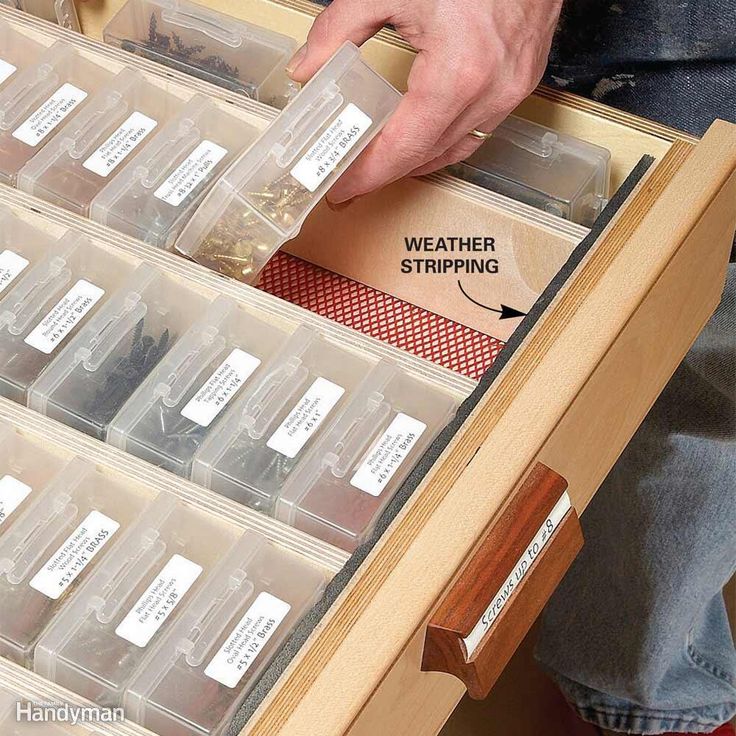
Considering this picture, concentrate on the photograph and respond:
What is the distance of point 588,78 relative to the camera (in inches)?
46.3

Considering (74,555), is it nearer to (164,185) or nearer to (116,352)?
(116,352)

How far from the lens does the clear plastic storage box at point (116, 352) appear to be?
0.85m

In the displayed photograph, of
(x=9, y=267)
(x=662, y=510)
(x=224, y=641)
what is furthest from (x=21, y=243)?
(x=662, y=510)

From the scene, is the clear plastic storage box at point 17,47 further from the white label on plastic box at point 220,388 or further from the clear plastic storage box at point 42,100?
the white label on plastic box at point 220,388

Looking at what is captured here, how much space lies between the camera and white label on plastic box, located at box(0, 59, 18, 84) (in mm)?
1000

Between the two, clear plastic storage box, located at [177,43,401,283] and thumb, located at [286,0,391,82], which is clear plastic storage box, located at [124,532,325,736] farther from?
thumb, located at [286,0,391,82]

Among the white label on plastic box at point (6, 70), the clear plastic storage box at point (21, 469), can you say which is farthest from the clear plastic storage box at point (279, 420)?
the white label on plastic box at point (6, 70)

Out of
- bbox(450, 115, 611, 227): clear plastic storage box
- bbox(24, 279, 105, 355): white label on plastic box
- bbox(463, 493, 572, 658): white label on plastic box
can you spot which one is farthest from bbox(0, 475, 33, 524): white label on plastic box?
bbox(450, 115, 611, 227): clear plastic storage box

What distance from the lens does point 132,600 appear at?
0.76m

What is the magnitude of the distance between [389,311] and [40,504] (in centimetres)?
41

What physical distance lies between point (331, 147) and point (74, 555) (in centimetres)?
35

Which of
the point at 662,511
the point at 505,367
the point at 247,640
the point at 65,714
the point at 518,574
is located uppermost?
the point at 662,511

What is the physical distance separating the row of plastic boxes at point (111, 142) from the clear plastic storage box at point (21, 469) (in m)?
0.20

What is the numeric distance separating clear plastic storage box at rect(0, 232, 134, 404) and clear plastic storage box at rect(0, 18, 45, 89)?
0.22 metres
